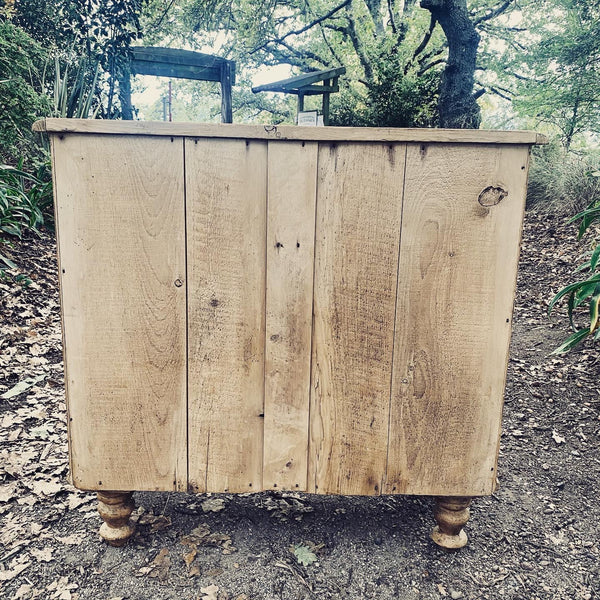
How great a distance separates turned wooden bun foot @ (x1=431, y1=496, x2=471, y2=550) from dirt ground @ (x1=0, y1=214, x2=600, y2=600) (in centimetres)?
5

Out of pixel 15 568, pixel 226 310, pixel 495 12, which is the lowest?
pixel 15 568

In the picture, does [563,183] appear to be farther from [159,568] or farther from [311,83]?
[159,568]

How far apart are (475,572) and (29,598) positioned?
1242 millimetres

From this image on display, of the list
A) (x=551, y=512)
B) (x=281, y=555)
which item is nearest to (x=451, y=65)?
(x=551, y=512)

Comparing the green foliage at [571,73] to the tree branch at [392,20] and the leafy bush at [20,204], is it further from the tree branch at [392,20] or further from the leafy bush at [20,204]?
the leafy bush at [20,204]

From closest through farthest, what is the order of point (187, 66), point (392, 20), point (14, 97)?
point (14, 97) < point (187, 66) < point (392, 20)

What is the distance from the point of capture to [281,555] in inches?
59.3

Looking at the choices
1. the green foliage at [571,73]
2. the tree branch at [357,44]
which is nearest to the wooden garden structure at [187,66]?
the green foliage at [571,73]

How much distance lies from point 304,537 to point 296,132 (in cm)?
123

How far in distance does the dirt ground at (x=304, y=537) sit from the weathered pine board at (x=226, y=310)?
31cm

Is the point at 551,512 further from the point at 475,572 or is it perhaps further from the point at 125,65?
the point at 125,65

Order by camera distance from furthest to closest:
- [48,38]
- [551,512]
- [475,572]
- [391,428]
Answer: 1. [48,38]
2. [551,512]
3. [475,572]
4. [391,428]

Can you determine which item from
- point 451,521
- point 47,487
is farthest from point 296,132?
point 47,487

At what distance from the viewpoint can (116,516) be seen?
1440mm
